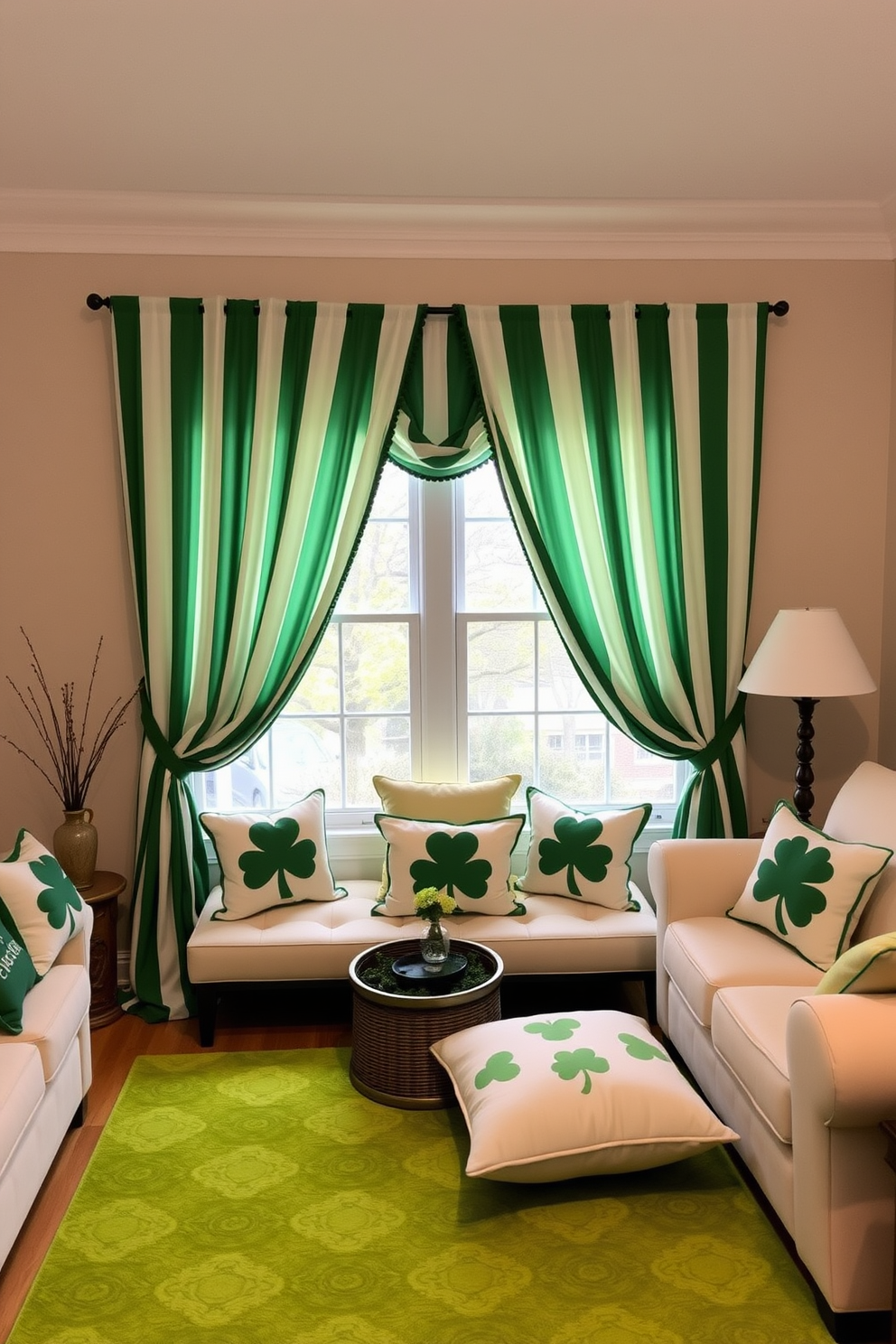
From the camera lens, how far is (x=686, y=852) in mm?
3686

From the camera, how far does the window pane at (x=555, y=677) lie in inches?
175

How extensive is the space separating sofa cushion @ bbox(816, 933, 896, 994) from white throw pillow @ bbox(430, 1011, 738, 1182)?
1.82ft

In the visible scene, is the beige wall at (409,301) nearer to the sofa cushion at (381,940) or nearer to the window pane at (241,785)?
the window pane at (241,785)

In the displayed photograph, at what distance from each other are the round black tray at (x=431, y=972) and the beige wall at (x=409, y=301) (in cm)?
136

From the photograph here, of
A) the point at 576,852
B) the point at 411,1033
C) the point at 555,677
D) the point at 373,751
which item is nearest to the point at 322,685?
the point at 373,751

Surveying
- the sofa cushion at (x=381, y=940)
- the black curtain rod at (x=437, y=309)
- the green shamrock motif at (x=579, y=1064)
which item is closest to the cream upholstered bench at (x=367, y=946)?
the sofa cushion at (x=381, y=940)

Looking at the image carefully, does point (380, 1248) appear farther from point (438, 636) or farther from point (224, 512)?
point (224, 512)

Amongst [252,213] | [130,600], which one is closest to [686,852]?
[130,600]

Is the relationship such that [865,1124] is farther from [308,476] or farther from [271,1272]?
[308,476]

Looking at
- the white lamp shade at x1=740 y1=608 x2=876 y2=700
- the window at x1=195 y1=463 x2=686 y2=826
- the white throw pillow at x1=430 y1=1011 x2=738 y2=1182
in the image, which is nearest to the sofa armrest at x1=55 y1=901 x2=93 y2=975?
the window at x1=195 y1=463 x2=686 y2=826

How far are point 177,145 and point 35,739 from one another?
7.07 feet

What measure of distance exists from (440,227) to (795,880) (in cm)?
260

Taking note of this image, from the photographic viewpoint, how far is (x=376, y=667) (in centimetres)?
441

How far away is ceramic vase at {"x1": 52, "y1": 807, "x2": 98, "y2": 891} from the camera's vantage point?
394cm
